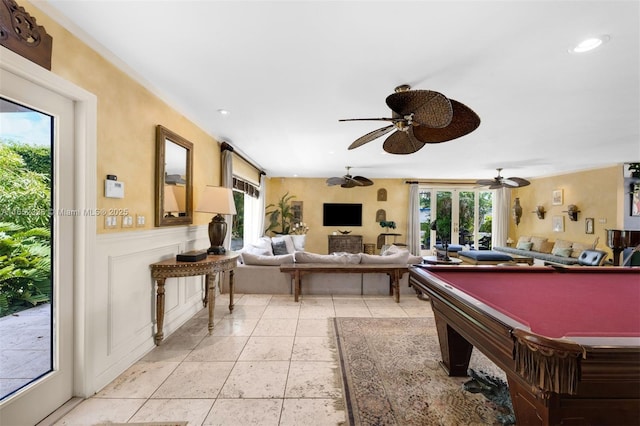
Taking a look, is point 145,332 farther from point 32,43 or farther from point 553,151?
point 553,151

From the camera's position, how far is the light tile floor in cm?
188

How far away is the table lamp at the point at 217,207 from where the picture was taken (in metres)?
3.32

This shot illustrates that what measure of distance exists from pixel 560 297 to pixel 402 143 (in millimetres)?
1627

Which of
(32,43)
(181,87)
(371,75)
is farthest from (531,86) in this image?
(32,43)

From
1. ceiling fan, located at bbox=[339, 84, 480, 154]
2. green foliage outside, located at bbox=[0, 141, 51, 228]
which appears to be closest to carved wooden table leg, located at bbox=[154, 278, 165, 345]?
green foliage outside, located at bbox=[0, 141, 51, 228]

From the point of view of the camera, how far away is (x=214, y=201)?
3336mm

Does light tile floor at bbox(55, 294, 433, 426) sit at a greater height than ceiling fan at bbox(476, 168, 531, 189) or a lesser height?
lesser

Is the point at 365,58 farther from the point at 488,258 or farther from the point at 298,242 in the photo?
the point at 488,258

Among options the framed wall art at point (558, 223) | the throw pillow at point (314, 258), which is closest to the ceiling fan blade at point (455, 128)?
the throw pillow at point (314, 258)

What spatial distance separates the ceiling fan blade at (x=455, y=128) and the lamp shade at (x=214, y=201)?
223cm

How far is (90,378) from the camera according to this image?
2.04m

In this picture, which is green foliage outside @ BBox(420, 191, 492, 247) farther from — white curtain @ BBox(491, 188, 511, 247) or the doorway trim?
the doorway trim

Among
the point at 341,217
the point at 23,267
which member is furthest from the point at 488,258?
the point at 23,267

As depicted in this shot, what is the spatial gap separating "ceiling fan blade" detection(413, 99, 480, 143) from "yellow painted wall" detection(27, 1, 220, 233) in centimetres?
239
